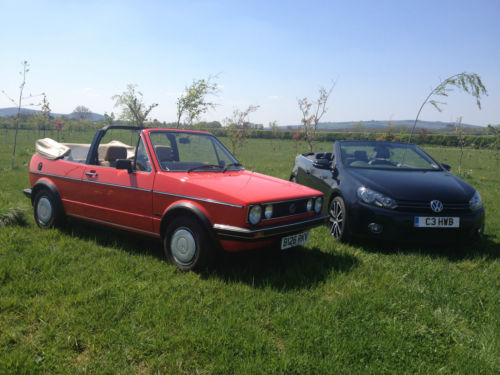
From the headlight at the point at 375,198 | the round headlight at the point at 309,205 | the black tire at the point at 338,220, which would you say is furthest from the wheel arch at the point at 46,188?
the headlight at the point at 375,198

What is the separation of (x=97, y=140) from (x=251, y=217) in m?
2.98

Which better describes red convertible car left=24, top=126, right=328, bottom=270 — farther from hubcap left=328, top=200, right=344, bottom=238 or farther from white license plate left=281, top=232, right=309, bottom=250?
hubcap left=328, top=200, right=344, bottom=238

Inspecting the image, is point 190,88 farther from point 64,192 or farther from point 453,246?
point 453,246

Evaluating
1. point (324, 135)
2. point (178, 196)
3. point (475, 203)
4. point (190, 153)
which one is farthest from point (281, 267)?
point (324, 135)

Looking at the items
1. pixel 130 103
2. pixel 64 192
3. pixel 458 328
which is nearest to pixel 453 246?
pixel 458 328

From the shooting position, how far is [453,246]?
551 cm

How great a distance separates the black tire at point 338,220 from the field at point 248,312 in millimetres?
357

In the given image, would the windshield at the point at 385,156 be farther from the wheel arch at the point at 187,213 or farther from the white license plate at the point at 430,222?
the wheel arch at the point at 187,213

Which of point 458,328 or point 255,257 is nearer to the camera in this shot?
point 458,328

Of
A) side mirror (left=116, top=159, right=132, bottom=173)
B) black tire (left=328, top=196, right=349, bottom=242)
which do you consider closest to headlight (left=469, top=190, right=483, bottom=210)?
black tire (left=328, top=196, right=349, bottom=242)

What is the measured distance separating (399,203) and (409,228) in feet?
1.13

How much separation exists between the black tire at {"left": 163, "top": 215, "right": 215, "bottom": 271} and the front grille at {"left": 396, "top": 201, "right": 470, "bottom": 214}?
2.61m

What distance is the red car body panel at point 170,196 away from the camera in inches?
156

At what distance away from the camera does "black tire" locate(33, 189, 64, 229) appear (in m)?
5.72
